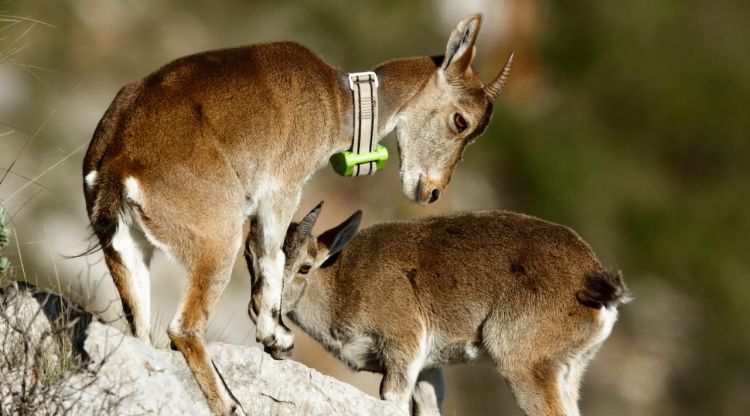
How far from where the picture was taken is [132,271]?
8.59 metres

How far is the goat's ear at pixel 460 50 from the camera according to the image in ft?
33.7

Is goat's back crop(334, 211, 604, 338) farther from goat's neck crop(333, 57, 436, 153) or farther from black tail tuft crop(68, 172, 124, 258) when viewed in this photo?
black tail tuft crop(68, 172, 124, 258)

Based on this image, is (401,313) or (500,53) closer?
(401,313)

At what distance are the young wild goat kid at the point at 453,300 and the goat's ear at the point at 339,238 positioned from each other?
0.04 feet

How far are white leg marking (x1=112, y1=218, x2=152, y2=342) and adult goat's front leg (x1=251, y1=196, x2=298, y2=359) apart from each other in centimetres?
93

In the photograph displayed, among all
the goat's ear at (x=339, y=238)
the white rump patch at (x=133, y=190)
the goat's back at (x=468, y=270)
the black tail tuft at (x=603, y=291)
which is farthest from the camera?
the goat's ear at (x=339, y=238)

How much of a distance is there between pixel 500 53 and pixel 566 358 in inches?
670

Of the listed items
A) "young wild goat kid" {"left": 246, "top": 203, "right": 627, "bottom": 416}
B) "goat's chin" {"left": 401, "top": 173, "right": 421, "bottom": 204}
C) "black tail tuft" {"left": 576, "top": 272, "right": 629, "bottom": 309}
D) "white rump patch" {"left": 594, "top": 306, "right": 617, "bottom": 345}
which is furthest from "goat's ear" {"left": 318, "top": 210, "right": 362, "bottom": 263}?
"white rump patch" {"left": 594, "top": 306, "right": 617, "bottom": 345}

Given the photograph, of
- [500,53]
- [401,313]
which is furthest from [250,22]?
[401,313]

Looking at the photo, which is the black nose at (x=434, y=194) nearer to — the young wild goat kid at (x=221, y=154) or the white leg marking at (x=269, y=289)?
the young wild goat kid at (x=221, y=154)

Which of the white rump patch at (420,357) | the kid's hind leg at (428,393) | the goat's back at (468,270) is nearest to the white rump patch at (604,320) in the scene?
the goat's back at (468,270)

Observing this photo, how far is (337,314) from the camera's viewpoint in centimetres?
1066

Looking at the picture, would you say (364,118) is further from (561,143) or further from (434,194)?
(561,143)

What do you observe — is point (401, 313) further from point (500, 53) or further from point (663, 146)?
point (663, 146)
